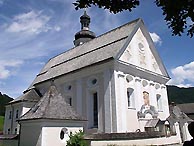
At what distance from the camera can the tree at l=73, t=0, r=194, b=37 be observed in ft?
21.0

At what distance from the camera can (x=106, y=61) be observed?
23.2 m

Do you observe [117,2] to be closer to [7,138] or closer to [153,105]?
[7,138]

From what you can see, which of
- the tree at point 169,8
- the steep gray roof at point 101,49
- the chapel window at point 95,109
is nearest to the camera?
the tree at point 169,8

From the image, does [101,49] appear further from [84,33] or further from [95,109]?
[84,33]

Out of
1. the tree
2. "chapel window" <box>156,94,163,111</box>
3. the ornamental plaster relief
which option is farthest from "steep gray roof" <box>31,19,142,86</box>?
the tree

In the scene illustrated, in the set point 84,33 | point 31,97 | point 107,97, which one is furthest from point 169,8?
point 84,33

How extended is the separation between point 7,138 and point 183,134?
19.5m

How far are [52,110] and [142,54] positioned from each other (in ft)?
44.9

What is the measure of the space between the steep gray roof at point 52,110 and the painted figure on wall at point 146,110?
778 cm

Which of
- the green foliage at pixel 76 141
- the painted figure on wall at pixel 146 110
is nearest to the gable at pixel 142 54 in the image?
the painted figure on wall at pixel 146 110

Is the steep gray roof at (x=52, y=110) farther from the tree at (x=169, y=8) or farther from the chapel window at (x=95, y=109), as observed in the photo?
the tree at (x=169, y=8)

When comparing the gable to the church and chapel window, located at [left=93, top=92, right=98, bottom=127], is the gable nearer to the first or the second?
the church

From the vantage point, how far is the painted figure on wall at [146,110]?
24239 mm

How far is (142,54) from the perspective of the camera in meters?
27.5
